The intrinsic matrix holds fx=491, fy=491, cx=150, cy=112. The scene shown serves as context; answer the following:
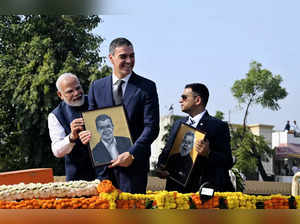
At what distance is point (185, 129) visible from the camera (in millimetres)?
2840

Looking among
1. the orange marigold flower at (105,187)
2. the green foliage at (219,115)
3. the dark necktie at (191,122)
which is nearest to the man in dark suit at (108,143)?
the orange marigold flower at (105,187)

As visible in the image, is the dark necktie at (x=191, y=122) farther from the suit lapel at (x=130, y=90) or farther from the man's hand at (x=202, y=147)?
the suit lapel at (x=130, y=90)

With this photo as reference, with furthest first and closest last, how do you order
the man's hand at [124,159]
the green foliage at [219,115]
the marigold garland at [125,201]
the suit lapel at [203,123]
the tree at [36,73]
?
the green foliage at [219,115] < the tree at [36,73] < the suit lapel at [203,123] < the man's hand at [124,159] < the marigold garland at [125,201]

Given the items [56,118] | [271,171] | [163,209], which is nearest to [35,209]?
[163,209]

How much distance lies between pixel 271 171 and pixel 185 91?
2232 cm

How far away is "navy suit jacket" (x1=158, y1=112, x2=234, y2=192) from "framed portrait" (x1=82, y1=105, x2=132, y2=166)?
361 millimetres

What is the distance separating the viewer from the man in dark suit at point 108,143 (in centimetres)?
262

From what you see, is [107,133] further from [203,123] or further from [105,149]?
[203,123]

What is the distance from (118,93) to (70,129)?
396 millimetres

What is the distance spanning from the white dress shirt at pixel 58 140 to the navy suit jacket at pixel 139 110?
0.25 metres

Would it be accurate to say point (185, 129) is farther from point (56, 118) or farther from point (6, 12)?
point (6, 12)

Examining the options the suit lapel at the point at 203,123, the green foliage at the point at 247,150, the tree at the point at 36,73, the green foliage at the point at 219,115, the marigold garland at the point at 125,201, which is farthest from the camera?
the green foliage at the point at 247,150

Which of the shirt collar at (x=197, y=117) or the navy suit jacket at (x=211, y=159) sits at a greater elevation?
the shirt collar at (x=197, y=117)

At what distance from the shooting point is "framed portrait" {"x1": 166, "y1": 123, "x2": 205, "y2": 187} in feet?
9.20
